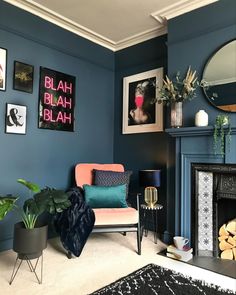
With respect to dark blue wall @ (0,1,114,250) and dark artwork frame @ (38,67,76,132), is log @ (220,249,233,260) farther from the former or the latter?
dark artwork frame @ (38,67,76,132)

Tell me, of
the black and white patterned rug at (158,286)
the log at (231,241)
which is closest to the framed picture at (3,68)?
the black and white patterned rug at (158,286)

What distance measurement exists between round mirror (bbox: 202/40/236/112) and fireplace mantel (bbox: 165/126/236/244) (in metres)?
0.34

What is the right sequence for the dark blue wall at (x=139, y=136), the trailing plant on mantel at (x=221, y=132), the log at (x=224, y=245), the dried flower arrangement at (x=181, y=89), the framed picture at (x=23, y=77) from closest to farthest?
the trailing plant on mantel at (x=221, y=132) → the log at (x=224, y=245) → the dried flower arrangement at (x=181, y=89) → the framed picture at (x=23, y=77) → the dark blue wall at (x=139, y=136)

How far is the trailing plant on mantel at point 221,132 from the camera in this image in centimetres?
240

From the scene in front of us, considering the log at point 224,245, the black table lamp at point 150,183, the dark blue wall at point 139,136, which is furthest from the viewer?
the dark blue wall at point 139,136

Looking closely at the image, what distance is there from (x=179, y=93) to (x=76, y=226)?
180cm

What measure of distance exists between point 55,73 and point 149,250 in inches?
96.0

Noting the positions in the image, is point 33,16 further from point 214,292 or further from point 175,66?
point 214,292

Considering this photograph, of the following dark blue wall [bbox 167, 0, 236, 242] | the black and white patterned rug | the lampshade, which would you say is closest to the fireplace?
dark blue wall [bbox 167, 0, 236, 242]

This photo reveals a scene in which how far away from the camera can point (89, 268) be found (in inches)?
88.7

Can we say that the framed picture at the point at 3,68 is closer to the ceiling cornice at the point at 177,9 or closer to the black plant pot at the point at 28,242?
the black plant pot at the point at 28,242

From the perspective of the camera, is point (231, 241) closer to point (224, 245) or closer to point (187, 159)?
point (224, 245)

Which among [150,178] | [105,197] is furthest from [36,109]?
[150,178]

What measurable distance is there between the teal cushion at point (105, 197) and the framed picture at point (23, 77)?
4.50ft
